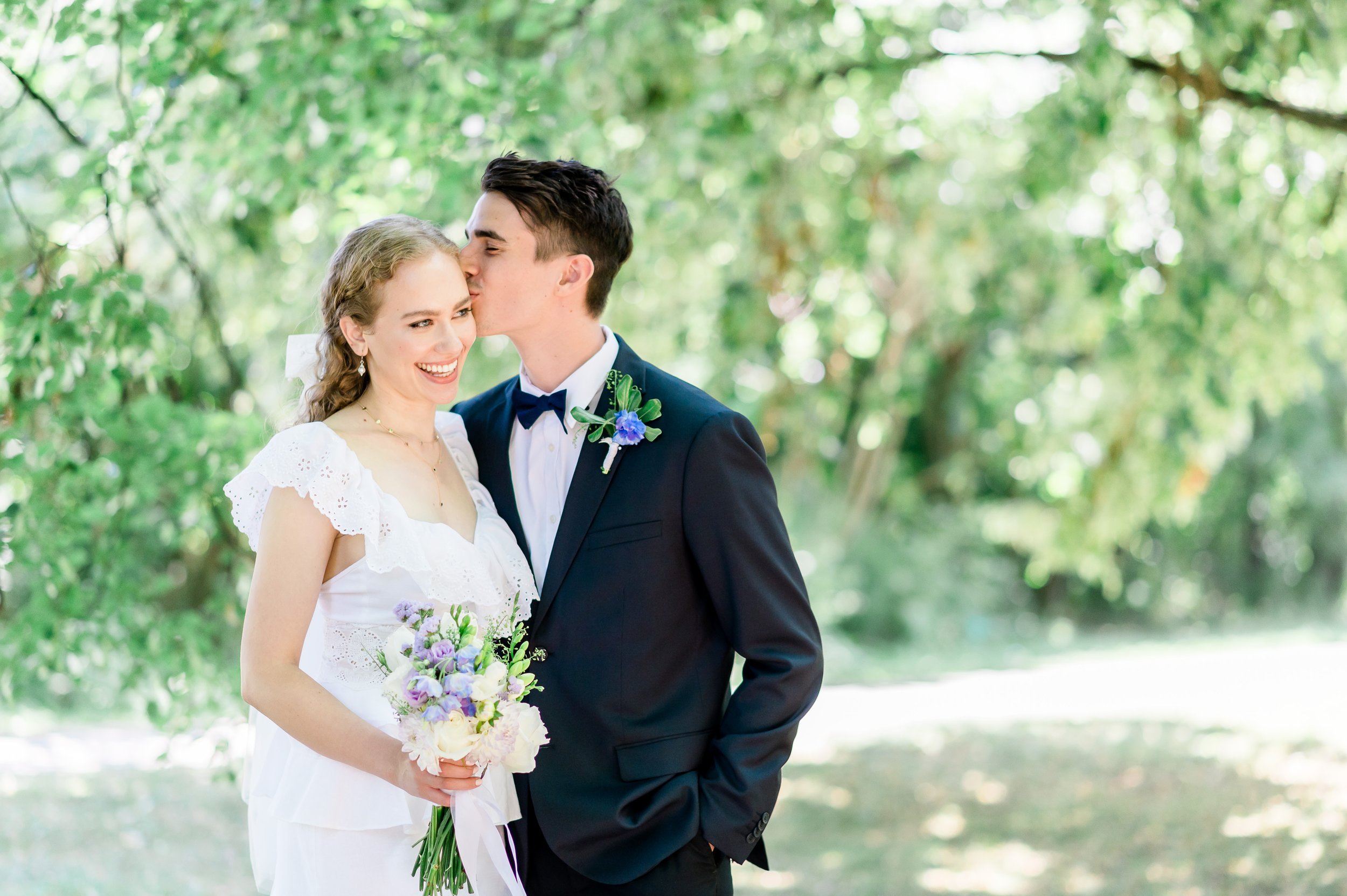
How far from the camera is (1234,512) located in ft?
51.5

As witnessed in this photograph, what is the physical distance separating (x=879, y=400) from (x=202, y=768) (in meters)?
6.25

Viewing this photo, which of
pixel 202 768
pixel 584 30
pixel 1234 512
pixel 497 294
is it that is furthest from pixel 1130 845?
pixel 1234 512

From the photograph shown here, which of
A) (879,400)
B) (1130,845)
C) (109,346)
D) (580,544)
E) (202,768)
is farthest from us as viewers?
(879,400)

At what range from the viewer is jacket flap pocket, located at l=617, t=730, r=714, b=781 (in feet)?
8.07

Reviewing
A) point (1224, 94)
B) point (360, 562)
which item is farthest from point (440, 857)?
point (1224, 94)

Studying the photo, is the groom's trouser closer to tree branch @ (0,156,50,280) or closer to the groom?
the groom

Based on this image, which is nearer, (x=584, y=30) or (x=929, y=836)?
(x=584, y=30)

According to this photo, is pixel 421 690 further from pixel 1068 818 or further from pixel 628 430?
pixel 1068 818

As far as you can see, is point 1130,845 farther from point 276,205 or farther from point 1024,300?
point 276,205

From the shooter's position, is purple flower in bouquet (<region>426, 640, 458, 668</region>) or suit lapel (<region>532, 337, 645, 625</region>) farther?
suit lapel (<region>532, 337, 645, 625</region>)

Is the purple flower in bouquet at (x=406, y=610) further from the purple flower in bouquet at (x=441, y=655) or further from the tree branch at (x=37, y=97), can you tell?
the tree branch at (x=37, y=97)

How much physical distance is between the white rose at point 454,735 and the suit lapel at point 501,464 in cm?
64

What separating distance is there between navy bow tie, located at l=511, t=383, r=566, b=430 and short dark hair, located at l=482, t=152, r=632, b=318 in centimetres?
24

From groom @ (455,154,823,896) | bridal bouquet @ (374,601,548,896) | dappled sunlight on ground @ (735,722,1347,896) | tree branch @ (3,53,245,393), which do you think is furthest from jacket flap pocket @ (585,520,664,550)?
dappled sunlight on ground @ (735,722,1347,896)
